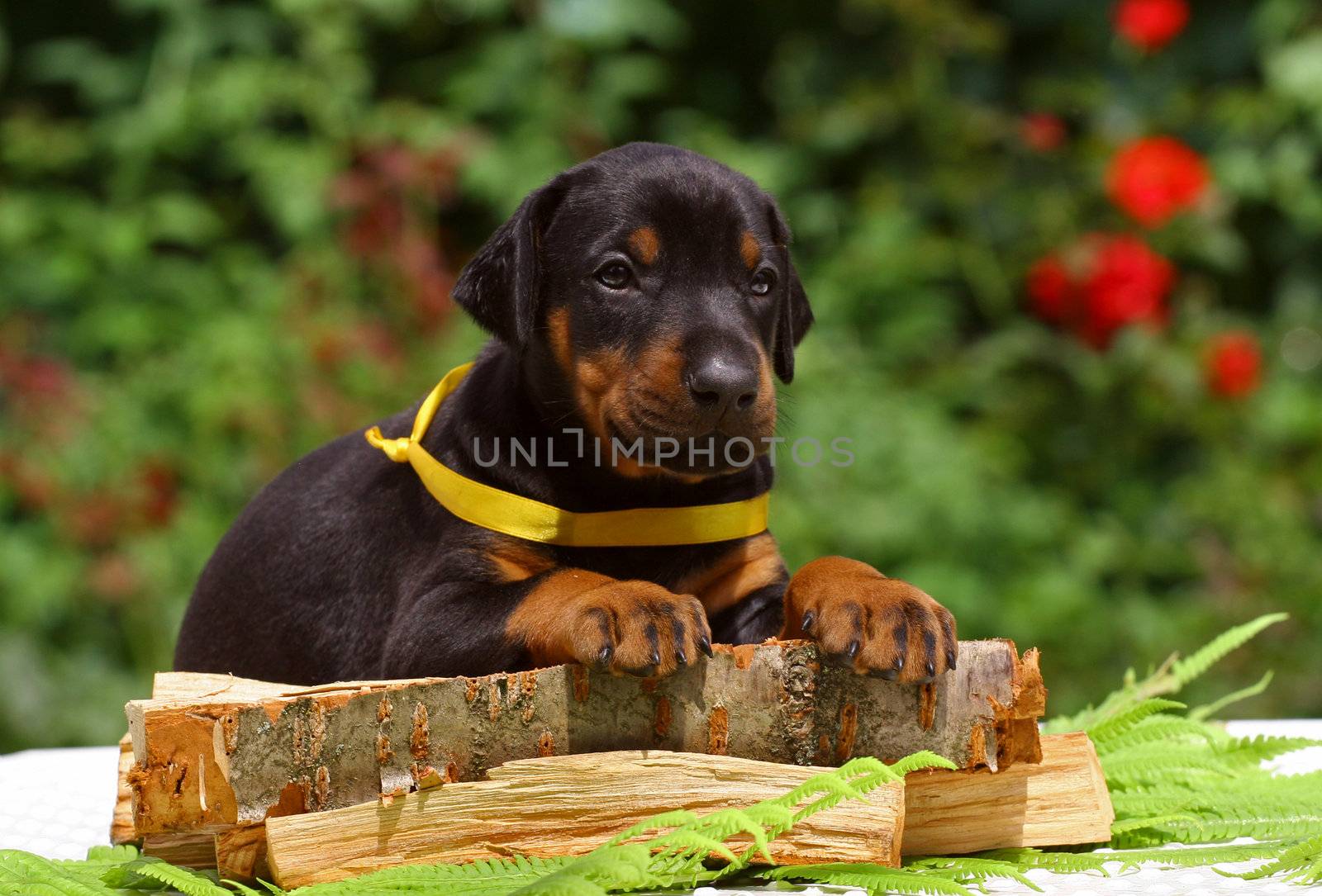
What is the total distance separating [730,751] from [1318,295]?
5553mm

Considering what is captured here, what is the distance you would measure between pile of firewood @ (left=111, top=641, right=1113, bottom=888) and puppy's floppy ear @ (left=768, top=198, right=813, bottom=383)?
1.08 m

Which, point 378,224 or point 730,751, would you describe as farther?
point 378,224

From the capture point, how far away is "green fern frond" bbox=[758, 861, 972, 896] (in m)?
2.43

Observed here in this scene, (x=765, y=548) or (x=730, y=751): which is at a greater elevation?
(x=765, y=548)

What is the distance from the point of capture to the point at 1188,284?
23.1ft

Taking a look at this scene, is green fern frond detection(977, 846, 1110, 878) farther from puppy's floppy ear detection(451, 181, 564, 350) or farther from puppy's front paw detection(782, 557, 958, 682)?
puppy's floppy ear detection(451, 181, 564, 350)

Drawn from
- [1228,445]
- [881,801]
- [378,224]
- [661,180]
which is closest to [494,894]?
[881,801]

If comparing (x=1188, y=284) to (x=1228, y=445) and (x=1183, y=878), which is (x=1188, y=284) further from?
(x=1183, y=878)

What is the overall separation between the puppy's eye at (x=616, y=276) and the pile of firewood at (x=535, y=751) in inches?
35.1

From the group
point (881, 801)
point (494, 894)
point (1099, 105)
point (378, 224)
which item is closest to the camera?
point (494, 894)

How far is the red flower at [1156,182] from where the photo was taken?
6543 mm

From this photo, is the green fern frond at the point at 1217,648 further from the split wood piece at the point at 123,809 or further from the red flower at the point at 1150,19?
the red flower at the point at 1150,19

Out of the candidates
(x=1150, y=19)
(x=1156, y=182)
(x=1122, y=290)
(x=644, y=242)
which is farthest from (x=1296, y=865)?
(x=1150, y=19)

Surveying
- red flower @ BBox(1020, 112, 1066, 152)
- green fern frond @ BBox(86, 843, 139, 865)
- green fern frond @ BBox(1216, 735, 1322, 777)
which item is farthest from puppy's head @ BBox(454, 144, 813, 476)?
red flower @ BBox(1020, 112, 1066, 152)
